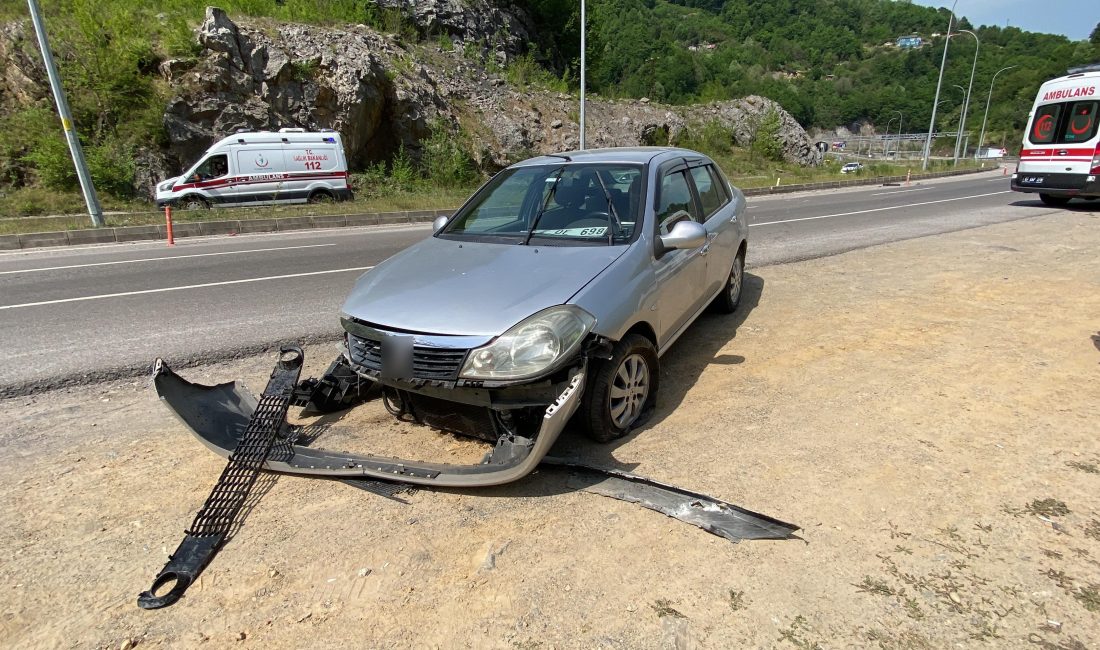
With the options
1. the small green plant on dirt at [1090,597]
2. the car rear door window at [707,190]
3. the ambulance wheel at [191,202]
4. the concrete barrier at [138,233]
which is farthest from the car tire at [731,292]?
the ambulance wheel at [191,202]

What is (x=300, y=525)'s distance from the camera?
9.12 feet

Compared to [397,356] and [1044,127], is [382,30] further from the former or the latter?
[397,356]

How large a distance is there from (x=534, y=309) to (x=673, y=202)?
76.5 inches

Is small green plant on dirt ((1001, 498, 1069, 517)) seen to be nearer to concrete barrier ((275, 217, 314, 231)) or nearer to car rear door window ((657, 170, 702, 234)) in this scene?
car rear door window ((657, 170, 702, 234))

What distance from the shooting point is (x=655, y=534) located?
2.66 m

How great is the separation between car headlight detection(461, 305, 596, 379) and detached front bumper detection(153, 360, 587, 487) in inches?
6.2

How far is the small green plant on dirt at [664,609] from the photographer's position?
221cm

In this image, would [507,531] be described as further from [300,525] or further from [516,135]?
[516,135]

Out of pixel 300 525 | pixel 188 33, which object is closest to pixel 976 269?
→ pixel 300 525

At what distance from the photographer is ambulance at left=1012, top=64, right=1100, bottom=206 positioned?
13.5m

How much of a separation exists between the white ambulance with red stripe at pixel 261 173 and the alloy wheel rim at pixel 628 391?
54.3ft

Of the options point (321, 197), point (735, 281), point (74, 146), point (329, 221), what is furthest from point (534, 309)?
point (321, 197)

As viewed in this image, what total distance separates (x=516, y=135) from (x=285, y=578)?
2537 cm

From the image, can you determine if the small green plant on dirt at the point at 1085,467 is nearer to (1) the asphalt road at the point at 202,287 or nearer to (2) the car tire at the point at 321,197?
(1) the asphalt road at the point at 202,287
